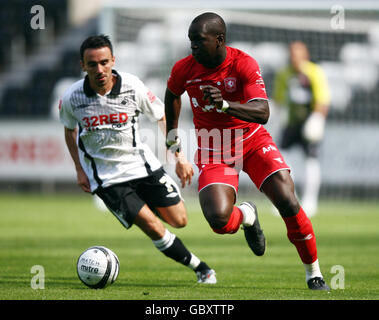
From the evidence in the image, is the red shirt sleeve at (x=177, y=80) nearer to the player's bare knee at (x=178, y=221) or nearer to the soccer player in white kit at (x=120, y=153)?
the soccer player in white kit at (x=120, y=153)

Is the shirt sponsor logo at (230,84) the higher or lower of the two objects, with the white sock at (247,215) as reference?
higher

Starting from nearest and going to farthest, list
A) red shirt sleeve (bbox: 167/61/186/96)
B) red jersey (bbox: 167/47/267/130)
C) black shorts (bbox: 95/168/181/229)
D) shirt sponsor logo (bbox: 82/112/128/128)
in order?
red jersey (bbox: 167/47/267/130)
red shirt sleeve (bbox: 167/61/186/96)
black shorts (bbox: 95/168/181/229)
shirt sponsor logo (bbox: 82/112/128/128)

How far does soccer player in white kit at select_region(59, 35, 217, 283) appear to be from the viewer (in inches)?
266

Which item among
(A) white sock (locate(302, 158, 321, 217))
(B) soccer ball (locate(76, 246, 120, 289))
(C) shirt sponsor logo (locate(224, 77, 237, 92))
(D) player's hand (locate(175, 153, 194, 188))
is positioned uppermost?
(C) shirt sponsor logo (locate(224, 77, 237, 92))

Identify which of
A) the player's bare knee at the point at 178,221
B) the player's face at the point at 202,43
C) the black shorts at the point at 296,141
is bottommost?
the black shorts at the point at 296,141

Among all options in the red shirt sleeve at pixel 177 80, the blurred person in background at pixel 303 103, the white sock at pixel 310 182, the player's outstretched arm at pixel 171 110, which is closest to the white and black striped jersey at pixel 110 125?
the player's outstretched arm at pixel 171 110

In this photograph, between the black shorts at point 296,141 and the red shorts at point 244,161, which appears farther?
the black shorts at point 296,141

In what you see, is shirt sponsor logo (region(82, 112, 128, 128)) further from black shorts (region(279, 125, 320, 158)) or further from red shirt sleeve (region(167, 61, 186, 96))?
black shorts (region(279, 125, 320, 158))

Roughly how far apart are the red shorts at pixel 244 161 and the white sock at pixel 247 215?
24cm

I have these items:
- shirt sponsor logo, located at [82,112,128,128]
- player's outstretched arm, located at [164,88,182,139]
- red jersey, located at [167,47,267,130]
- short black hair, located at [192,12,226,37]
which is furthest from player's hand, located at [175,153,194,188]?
short black hair, located at [192,12,226,37]

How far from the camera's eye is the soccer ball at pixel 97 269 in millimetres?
6258

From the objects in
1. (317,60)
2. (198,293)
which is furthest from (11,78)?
(198,293)

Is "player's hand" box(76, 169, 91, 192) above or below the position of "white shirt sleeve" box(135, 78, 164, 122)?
below
